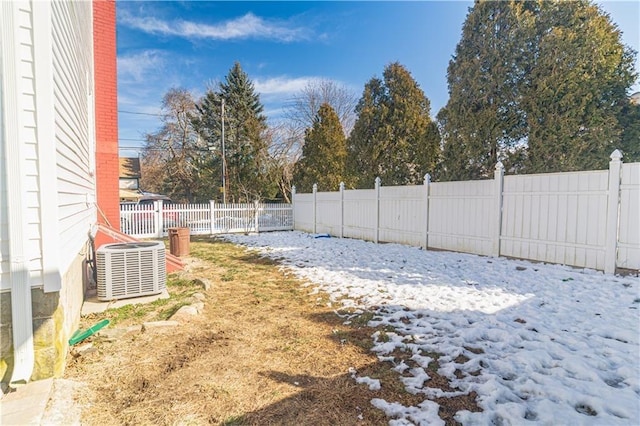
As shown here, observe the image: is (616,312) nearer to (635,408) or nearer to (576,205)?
(635,408)

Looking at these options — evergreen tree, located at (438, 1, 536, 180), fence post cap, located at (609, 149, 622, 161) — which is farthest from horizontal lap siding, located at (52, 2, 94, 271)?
evergreen tree, located at (438, 1, 536, 180)

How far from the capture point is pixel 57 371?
2.21 meters

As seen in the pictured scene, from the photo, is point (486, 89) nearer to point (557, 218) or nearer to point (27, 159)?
point (557, 218)

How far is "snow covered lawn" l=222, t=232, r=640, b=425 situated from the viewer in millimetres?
1986

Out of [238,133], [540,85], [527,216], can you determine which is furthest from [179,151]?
[527,216]

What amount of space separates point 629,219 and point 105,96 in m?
9.43

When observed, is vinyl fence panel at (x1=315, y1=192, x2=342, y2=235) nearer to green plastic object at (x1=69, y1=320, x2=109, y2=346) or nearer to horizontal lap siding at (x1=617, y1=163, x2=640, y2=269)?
horizontal lap siding at (x1=617, y1=163, x2=640, y2=269)

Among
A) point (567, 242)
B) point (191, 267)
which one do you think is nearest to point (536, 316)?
point (567, 242)

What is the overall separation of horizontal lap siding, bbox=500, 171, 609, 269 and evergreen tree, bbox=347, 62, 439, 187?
14.4 ft

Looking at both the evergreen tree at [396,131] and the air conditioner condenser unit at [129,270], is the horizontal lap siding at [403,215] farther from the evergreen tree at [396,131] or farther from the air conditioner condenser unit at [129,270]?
the air conditioner condenser unit at [129,270]

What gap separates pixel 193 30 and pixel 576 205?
16.0 meters

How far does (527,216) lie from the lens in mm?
6043

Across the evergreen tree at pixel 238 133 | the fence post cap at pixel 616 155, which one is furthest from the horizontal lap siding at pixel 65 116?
the evergreen tree at pixel 238 133

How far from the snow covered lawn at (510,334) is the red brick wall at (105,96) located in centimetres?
447
